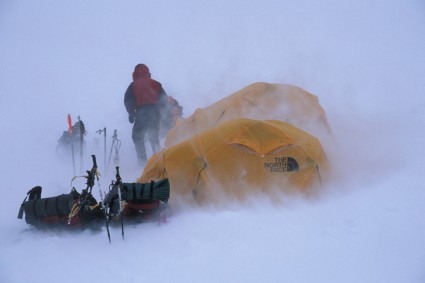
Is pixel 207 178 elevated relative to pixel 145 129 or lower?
lower

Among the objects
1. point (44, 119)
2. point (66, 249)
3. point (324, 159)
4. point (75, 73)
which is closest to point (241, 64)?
point (75, 73)

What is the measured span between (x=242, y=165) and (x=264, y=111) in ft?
6.60

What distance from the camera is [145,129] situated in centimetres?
843

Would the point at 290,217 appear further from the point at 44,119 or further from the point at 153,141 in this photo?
the point at 44,119

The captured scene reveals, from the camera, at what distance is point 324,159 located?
5996 mm

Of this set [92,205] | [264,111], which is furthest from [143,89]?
[92,205]

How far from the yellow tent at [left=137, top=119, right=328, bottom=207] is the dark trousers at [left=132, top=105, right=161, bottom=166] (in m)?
2.66

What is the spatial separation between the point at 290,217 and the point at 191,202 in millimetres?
1496

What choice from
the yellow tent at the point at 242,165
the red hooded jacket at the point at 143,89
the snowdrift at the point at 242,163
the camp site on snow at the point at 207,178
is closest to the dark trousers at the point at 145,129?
the red hooded jacket at the point at 143,89

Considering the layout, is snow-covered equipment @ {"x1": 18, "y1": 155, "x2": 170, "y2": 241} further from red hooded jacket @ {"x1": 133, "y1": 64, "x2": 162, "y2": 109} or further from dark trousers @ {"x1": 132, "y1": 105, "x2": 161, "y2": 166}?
red hooded jacket @ {"x1": 133, "y1": 64, "x2": 162, "y2": 109}

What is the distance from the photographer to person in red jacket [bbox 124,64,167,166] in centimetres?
839

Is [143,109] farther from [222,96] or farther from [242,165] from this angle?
[242,165]

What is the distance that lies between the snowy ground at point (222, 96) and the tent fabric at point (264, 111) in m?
0.67

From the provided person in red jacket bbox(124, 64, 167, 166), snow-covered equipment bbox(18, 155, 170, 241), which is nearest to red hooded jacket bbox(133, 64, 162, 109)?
person in red jacket bbox(124, 64, 167, 166)
